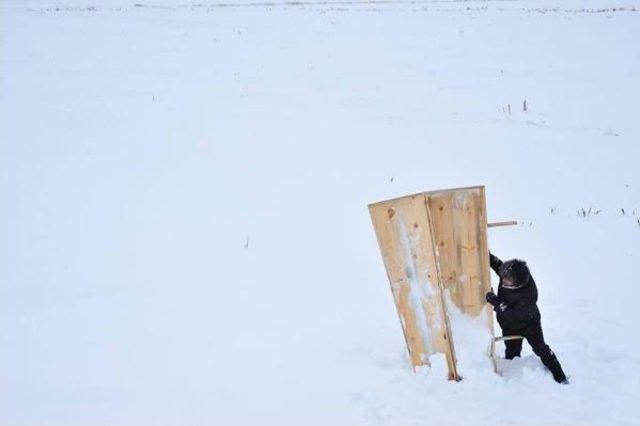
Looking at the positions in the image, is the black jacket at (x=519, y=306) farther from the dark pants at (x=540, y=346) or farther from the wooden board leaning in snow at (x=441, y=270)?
the wooden board leaning in snow at (x=441, y=270)

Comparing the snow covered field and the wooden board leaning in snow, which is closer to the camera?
the wooden board leaning in snow

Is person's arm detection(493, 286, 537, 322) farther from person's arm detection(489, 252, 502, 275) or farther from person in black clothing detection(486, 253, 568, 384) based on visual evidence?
person's arm detection(489, 252, 502, 275)

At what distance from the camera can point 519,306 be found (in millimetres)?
5141

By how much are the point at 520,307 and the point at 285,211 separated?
454 centimetres

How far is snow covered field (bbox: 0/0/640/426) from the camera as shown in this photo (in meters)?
5.27

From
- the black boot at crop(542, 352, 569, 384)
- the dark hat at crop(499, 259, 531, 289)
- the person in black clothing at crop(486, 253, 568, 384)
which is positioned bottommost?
the black boot at crop(542, 352, 569, 384)

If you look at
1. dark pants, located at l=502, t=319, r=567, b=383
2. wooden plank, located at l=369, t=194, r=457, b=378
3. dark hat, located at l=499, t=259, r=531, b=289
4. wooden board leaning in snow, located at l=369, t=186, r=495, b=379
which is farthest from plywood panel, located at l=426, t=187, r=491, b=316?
dark pants, located at l=502, t=319, r=567, b=383

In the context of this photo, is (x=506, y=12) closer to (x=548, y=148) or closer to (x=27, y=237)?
(x=548, y=148)

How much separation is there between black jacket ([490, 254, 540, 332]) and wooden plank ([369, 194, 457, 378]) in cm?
54

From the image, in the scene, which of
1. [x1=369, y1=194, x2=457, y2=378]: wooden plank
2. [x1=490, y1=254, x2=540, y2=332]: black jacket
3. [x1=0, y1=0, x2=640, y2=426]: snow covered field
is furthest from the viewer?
[x1=0, y1=0, x2=640, y2=426]: snow covered field

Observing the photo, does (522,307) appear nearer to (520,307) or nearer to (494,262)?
(520,307)

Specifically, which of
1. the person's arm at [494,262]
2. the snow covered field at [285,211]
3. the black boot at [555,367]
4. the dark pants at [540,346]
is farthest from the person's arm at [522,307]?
the snow covered field at [285,211]

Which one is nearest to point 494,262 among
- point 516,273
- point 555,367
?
point 516,273

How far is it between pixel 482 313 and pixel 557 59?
1324 centimetres
